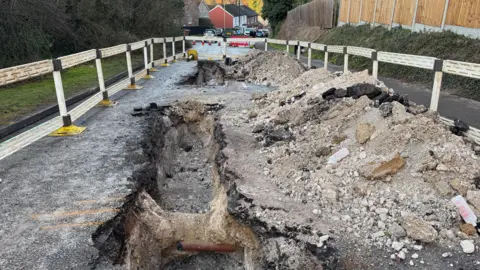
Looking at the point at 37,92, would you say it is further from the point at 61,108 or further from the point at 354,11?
the point at 354,11

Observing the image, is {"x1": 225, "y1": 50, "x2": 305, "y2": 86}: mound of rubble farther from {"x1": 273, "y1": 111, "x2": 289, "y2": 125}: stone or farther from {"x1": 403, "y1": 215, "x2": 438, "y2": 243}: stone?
{"x1": 403, "y1": 215, "x2": 438, "y2": 243}: stone

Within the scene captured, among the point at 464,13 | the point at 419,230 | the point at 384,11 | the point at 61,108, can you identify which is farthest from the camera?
the point at 384,11

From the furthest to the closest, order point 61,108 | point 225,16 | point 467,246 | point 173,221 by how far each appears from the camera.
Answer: point 225,16
point 61,108
point 173,221
point 467,246

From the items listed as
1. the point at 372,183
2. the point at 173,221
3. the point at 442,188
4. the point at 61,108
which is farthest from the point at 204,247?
the point at 61,108

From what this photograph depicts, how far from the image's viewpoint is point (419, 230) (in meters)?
3.44

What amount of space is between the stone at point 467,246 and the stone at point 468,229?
4.7 inches

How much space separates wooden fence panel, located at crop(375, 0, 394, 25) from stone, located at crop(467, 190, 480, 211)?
13949mm

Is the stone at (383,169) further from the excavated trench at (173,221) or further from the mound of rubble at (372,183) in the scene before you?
the excavated trench at (173,221)

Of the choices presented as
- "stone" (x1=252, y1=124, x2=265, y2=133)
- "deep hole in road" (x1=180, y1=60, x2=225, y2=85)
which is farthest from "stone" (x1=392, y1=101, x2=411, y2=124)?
"deep hole in road" (x1=180, y1=60, x2=225, y2=85)

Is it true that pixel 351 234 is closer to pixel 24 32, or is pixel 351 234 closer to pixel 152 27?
pixel 24 32

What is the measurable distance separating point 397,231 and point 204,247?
2478 mm

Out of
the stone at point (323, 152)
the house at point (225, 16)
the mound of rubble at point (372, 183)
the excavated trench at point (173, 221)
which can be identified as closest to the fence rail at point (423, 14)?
the mound of rubble at point (372, 183)

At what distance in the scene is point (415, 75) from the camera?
1127cm

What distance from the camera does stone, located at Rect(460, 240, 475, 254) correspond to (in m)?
3.29
